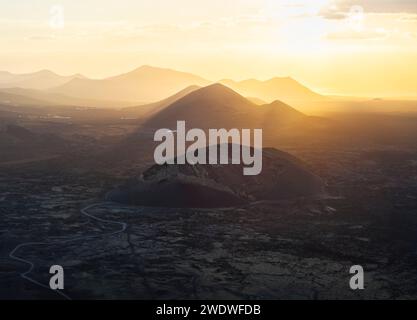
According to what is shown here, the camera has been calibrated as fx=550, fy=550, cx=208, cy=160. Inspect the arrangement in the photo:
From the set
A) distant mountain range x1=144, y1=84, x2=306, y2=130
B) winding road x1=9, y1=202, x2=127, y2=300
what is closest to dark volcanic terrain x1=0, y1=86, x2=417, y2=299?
winding road x1=9, y1=202, x2=127, y2=300

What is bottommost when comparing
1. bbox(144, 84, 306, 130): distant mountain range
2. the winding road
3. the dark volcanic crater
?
the winding road

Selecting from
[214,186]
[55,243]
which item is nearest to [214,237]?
[55,243]

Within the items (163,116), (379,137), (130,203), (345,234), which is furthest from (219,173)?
(163,116)

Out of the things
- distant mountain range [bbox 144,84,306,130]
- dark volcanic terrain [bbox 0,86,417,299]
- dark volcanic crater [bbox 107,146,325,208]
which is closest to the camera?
dark volcanic terrain [bbox 0,86,417,299]

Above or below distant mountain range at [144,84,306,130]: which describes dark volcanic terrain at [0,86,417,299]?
below

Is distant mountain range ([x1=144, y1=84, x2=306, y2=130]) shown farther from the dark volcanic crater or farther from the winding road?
the winding road

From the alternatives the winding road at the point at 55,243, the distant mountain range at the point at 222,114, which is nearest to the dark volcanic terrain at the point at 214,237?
A: the winding road at the point at 55,243

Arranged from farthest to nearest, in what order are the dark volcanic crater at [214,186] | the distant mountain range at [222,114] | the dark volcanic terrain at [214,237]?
the distant mountain range at [222,114] < the dark volcanic crater at [214,186] < the dark volcanic terrain at [214,237]

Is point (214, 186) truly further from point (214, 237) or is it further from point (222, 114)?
point (222, 114)

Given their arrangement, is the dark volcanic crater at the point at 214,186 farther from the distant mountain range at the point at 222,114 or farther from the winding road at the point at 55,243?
the distant mountain range at the point at 222,114

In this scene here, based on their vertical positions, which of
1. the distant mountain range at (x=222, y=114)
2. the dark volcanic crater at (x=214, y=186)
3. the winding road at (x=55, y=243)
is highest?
the distant mountain range at (x=222, y=114)

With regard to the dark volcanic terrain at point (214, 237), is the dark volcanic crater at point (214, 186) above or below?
above

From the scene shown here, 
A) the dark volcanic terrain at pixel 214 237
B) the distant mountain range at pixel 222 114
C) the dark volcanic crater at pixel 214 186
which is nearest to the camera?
the dark volcanic terrain at pixel 214 237
